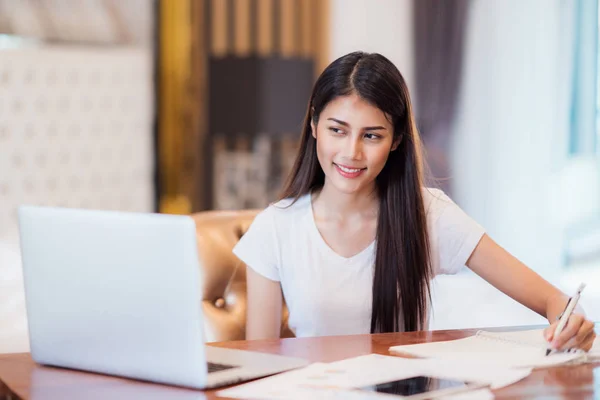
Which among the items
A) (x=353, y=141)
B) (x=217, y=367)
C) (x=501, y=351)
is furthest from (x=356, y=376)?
(x=353, y=141)

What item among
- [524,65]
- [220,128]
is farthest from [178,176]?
[524,65]

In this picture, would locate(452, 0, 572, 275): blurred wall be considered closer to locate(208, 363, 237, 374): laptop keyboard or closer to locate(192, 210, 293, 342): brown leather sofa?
locate(192, 210, 293, 342): brown leather sofa

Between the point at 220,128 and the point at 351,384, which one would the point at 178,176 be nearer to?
the point at 220,128

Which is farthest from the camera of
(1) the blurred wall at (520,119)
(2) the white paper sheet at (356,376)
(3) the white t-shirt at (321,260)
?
(1) the blurred wall at (520,119)

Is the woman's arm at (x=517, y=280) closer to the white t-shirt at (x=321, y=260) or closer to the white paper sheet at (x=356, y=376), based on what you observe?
the white t-shirt at (x=321, y=260)

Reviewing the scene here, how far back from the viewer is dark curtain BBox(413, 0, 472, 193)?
477cm

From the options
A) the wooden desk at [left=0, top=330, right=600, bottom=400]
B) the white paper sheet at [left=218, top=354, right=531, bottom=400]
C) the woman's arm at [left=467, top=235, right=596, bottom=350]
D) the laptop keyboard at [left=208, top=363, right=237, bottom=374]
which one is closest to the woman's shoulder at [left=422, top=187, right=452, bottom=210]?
the woman's arm at [left=467, top=235, right=596, bottom=350]

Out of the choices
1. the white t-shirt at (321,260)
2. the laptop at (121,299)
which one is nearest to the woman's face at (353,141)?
the white t-shirt at (321,260)

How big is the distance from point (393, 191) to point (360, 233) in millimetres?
108

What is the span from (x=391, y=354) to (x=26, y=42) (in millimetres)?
3310

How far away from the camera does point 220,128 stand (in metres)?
4.66

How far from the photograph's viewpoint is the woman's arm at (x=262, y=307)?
176 centimetres

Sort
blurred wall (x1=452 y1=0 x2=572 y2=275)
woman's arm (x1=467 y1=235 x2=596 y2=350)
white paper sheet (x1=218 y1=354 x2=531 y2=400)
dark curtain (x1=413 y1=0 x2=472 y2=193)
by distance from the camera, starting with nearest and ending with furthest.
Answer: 1. white paper sheet (x1=218 y1=354 x2=531 y2=400)
2. woman's arm (x1=467 y1=235 x2=596 y2=350)
3. blurred wall (x1=452 y1=0 x2=572 y2=275)
4. dark curtain (x1=413 y1=0 x2=472 y2=193)

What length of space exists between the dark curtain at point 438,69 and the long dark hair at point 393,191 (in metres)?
3.00
